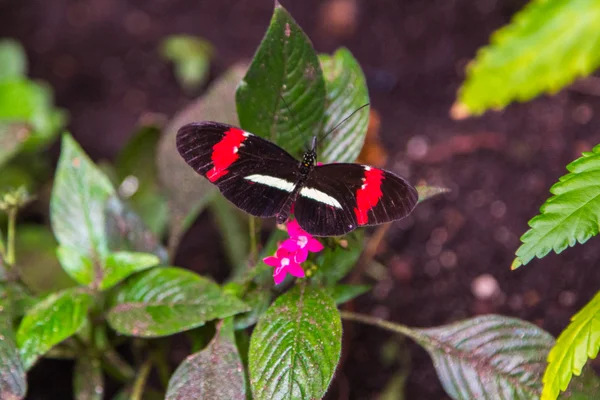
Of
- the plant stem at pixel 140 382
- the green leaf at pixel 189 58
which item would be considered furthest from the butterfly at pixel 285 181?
the green leaf at pixel 189 58

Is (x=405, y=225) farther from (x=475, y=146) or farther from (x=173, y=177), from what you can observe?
(x=173, y=177)

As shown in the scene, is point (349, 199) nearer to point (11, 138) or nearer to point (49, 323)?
point (49, 323)

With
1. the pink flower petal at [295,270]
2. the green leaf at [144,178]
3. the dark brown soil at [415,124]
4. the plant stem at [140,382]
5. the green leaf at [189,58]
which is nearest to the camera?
the pink flower petal at [295,270]

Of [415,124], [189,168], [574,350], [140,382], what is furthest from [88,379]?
[415,124]

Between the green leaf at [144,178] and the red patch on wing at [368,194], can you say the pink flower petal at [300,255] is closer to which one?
the red patch on wing at [368,194]

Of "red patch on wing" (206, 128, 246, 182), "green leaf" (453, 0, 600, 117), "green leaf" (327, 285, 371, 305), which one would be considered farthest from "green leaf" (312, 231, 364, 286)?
"green leaf" (453, 0, 600, 117)

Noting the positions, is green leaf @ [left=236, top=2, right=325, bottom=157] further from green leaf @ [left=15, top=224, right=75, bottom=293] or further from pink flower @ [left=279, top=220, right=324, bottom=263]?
green leaf @ [left=15, top=224, right=75, bottom=293]
